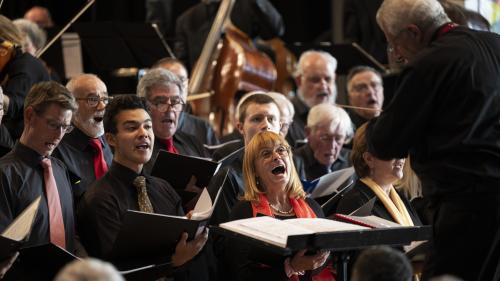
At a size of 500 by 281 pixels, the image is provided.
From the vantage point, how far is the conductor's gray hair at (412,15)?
4.02m

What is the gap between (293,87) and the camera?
31.8 ft

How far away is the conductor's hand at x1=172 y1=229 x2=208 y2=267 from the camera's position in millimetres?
4238

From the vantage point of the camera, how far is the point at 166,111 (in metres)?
5.52

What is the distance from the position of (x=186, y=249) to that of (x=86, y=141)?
3.79ft

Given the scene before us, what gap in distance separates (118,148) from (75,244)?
18.5 inches

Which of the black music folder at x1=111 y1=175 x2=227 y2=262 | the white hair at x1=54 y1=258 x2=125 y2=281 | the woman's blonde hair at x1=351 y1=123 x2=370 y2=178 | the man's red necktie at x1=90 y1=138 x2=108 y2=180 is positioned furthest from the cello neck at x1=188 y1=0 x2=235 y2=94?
the white hair at x1=54 y1=258 x2=125 y2=281

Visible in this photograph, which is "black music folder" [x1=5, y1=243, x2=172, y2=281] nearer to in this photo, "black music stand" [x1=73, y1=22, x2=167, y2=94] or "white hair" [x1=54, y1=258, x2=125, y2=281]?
"white hair" [x1=54, y1=258, x2=125, y2=281]

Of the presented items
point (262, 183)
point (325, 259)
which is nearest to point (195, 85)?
point (262, 183)

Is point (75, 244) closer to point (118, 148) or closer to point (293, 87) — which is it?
point (118, 148)

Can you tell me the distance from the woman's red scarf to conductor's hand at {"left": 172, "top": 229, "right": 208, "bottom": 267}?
391mm

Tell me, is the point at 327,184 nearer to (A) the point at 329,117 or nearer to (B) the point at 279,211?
(B) the point at 279,211

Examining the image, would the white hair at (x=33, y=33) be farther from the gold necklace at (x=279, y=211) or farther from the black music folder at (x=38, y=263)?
the black music folder at (x=38, y=263)

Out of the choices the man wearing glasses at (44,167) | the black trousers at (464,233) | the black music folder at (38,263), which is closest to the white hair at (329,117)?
the man wearing glasses at (44,167)

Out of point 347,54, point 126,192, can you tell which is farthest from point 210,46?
point 126,192
